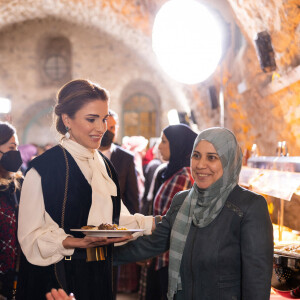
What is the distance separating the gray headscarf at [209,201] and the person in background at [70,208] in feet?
0.87

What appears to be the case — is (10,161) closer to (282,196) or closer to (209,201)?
(209,201)

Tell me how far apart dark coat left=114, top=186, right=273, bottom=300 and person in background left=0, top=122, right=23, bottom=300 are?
1.60 meters

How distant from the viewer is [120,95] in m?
11.6

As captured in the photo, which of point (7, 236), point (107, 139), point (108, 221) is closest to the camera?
point (108, 221)

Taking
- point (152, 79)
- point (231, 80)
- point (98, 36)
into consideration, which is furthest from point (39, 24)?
point (231, 80)

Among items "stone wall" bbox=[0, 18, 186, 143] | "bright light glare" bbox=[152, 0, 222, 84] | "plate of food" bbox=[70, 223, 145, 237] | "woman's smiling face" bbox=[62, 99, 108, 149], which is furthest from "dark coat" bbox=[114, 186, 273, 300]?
"stone wall" bbox=[0, 18, 186, 143]

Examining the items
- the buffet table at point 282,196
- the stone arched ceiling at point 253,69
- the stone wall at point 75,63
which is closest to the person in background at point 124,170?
the buffet table at point 282,196

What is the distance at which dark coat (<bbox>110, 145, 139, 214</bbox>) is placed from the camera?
159 inches

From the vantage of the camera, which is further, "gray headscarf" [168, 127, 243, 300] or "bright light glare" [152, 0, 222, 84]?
"bright light glare" [152, 0, 222, 84]

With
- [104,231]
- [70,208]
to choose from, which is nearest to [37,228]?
[70,208]

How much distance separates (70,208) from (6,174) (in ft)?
5.10

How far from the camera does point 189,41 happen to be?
4.04m

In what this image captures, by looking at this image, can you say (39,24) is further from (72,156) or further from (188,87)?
(72,156)

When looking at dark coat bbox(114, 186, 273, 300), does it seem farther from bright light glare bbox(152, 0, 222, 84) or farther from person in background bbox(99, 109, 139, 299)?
bright light glare bbox(152, 0, 222, 84)
